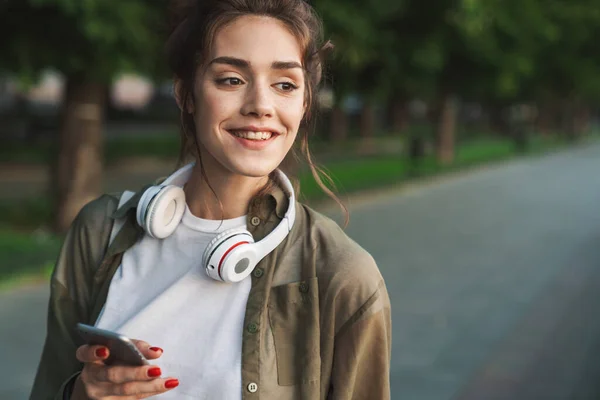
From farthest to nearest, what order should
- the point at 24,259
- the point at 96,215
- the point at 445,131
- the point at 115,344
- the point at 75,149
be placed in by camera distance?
the point at 445,131 < the point at 75,149 < the point at 24,259 < the point at 96,215 < the point at 115,344

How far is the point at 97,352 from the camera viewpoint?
1.51 meters

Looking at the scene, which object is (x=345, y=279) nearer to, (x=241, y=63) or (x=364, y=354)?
(x=364, y=354)

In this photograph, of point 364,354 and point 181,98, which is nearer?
point 364,354

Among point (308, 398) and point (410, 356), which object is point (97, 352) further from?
point (410, 356)

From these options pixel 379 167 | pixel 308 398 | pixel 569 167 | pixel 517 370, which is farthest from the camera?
pixel 569 167

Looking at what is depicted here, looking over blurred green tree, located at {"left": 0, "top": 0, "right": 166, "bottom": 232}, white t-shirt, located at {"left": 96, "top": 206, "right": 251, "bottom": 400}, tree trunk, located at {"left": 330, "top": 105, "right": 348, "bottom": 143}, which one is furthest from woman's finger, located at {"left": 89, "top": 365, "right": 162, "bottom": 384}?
tree trunk, located at {"left": 330, "top": 105, "right": 348, "bottom": 143}

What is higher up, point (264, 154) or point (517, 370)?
point (264, 154)

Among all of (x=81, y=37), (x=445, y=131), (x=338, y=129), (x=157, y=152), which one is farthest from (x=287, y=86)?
(x=338, y=129)

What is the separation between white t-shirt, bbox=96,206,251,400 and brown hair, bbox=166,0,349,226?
21 centimetres

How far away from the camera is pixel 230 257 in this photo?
1613mm

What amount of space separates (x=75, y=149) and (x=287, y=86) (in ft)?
27.3

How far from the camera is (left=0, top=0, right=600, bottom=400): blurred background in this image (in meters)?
5.80

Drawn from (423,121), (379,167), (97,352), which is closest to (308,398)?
(97,352)

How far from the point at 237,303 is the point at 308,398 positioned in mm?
236
